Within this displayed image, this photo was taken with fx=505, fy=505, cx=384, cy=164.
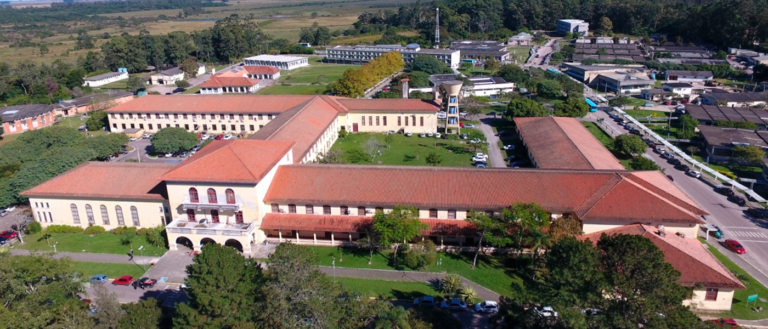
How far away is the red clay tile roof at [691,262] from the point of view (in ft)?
108

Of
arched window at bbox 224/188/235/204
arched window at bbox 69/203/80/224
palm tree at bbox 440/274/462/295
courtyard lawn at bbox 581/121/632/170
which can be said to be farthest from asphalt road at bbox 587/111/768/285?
arched window at bbox 69/203/80/224

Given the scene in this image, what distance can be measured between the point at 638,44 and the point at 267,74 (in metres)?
113

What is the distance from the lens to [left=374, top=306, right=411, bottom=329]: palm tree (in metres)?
24.3

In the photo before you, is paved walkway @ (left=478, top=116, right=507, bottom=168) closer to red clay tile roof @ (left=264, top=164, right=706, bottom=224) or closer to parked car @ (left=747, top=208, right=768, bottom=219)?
red clay tile roof @ (left=264, top=164, right=706, bottom=224)

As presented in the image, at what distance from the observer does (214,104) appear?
79250mm

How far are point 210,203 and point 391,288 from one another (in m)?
16.9

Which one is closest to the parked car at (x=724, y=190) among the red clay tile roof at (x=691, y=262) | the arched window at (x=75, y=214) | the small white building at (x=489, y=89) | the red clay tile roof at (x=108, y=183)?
the red clay tile roof at (x=691, y=262)

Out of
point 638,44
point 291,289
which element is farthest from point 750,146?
point 638,44

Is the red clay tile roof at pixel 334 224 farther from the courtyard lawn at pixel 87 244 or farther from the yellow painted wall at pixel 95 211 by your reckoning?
the yellow painted wall at pixel 95 211

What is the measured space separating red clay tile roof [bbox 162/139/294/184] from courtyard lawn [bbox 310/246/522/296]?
8127 mm

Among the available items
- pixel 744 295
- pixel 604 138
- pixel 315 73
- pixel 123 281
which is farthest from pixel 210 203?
pixel 315 73

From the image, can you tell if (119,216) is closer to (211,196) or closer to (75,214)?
(75,214)

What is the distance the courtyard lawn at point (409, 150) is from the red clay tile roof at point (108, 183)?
71.1ft

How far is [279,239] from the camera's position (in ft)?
141
